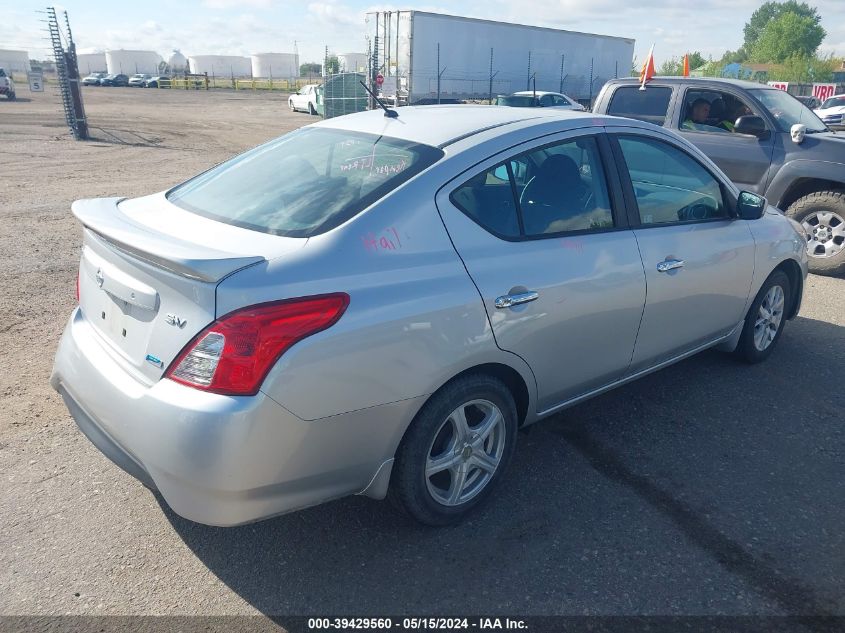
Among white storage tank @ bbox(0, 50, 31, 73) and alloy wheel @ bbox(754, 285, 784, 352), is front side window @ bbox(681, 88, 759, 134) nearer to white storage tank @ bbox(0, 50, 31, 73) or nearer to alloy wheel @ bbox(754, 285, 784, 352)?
alloy wheel @ bbox(754, 285, 784, 352)

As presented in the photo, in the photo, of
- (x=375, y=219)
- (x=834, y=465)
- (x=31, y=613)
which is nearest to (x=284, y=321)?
(x=375, y=219)

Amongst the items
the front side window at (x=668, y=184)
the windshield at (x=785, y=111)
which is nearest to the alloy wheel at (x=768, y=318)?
the front side window at (x=668, y=184)

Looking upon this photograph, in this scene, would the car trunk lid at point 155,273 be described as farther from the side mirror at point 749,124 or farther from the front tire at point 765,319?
the side mirror at point 749,124

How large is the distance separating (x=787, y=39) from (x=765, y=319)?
110307 mm

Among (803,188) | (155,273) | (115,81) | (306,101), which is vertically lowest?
(115,81)

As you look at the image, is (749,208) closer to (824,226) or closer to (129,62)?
(824,226)

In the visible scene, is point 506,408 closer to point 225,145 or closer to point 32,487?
point 32,487

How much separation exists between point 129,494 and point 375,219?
5.89 feet

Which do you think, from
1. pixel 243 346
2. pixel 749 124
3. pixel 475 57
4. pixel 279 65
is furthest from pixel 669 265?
pixel 279 65

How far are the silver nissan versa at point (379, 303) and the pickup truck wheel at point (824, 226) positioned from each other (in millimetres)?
4105

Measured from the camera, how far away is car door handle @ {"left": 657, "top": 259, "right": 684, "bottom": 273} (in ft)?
12.0

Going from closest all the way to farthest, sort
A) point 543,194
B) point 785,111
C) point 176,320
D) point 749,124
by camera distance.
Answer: point 176,320
point 543,194
point 749,124
point 785,111

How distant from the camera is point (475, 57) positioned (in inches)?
1096

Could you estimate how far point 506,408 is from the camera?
3.12 meters
